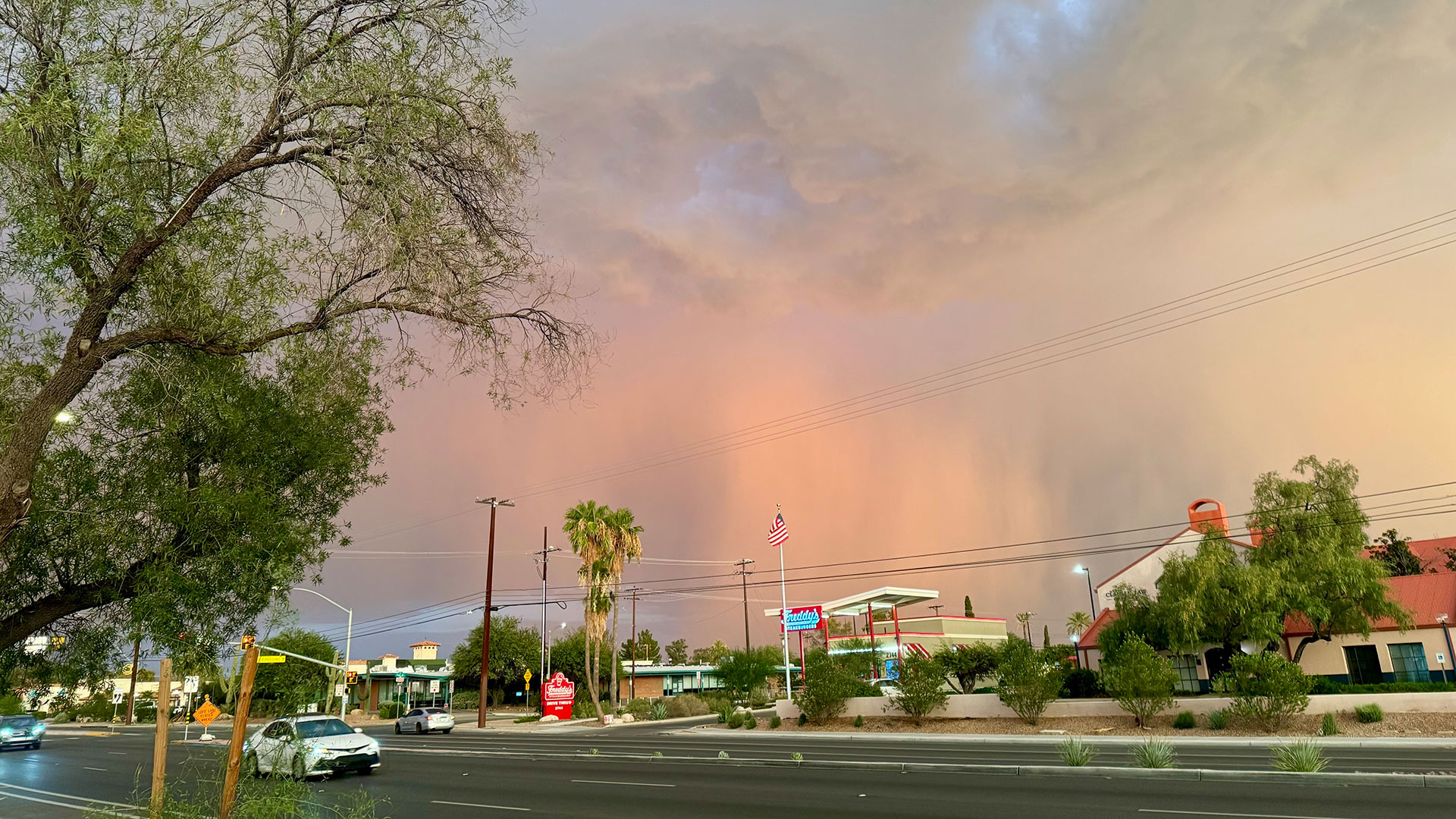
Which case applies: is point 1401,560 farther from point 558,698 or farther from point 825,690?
point 558,698

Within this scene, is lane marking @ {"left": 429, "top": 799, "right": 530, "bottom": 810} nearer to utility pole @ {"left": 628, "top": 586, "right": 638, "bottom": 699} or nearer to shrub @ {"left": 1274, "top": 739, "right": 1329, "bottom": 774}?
shrub @ {"left": 1274, "top": 739, "right": 1329, "bottom": 774}

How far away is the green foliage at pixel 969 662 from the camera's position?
4159cm

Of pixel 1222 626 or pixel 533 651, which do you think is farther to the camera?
pixel 533 651

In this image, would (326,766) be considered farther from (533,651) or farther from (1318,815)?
(533,651)

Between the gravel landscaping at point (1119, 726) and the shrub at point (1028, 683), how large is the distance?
2.21 feet

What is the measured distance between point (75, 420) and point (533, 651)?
79.0 metres

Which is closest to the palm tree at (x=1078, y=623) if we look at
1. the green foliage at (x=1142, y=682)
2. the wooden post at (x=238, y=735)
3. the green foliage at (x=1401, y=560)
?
the green foliage at (x=1401, y=560)

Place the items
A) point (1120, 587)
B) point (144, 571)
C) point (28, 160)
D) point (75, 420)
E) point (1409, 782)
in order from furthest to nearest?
1. point (1120, 587)
2. point (1409, 782)
3. point (75, 420)
4. point (144, 571)
5. point (28, 160)

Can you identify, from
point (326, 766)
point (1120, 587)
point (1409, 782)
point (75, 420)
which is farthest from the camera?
point (1120, 587)

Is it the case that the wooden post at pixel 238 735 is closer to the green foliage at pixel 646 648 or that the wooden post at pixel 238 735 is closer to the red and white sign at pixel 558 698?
the red and white sign at pixel 558 698

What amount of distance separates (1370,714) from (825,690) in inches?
835

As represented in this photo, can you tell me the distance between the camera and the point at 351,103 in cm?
832

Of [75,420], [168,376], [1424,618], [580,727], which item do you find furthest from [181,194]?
[1424,618]

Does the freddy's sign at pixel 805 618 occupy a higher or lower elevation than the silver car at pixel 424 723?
higher
